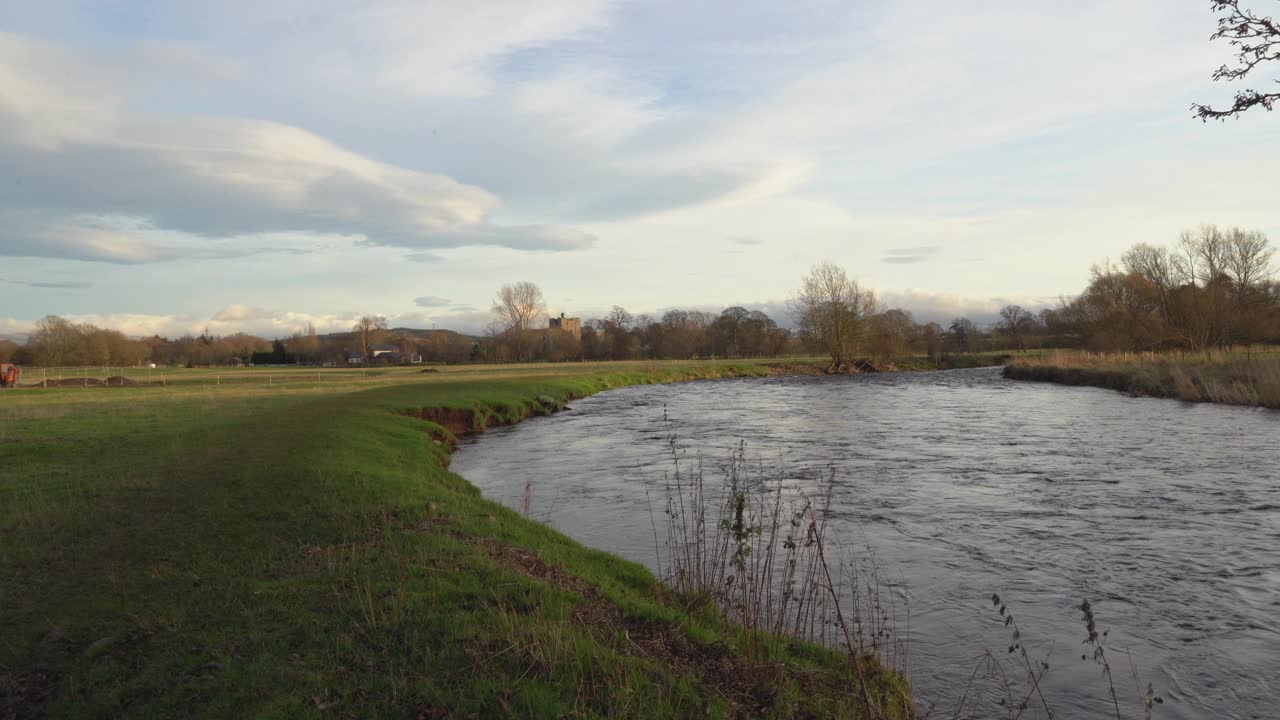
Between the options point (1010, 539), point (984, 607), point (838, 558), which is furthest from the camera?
point (1010, 539)

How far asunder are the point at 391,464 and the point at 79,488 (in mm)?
5597

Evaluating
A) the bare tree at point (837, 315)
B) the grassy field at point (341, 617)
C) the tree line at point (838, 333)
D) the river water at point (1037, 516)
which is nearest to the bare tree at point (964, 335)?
the tree line at point (838, 333)

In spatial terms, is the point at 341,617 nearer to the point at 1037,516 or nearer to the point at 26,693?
the point at 26,693

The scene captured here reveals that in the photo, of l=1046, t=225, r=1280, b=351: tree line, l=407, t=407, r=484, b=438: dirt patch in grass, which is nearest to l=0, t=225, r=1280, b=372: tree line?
l=1046, t=225, r=1280, b=351: tree line

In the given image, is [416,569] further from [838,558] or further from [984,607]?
[984,607]

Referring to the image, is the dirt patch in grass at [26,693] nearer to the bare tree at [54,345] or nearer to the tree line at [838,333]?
the tree line at [838,333]

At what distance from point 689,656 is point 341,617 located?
316cm

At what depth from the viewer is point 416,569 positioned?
7.66m

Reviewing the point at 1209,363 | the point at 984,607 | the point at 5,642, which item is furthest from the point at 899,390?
the point at 5,642

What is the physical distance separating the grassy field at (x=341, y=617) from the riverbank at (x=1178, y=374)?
3277 centimetres

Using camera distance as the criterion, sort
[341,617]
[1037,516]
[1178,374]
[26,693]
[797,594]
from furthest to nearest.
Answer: [1178,374]
[1037,516]
[797,594]
[341,617]
[26,693]

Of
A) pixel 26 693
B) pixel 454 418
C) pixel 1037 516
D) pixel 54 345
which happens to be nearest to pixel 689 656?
pixel 26 693

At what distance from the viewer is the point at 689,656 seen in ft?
20.4

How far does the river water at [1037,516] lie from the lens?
733 cm
